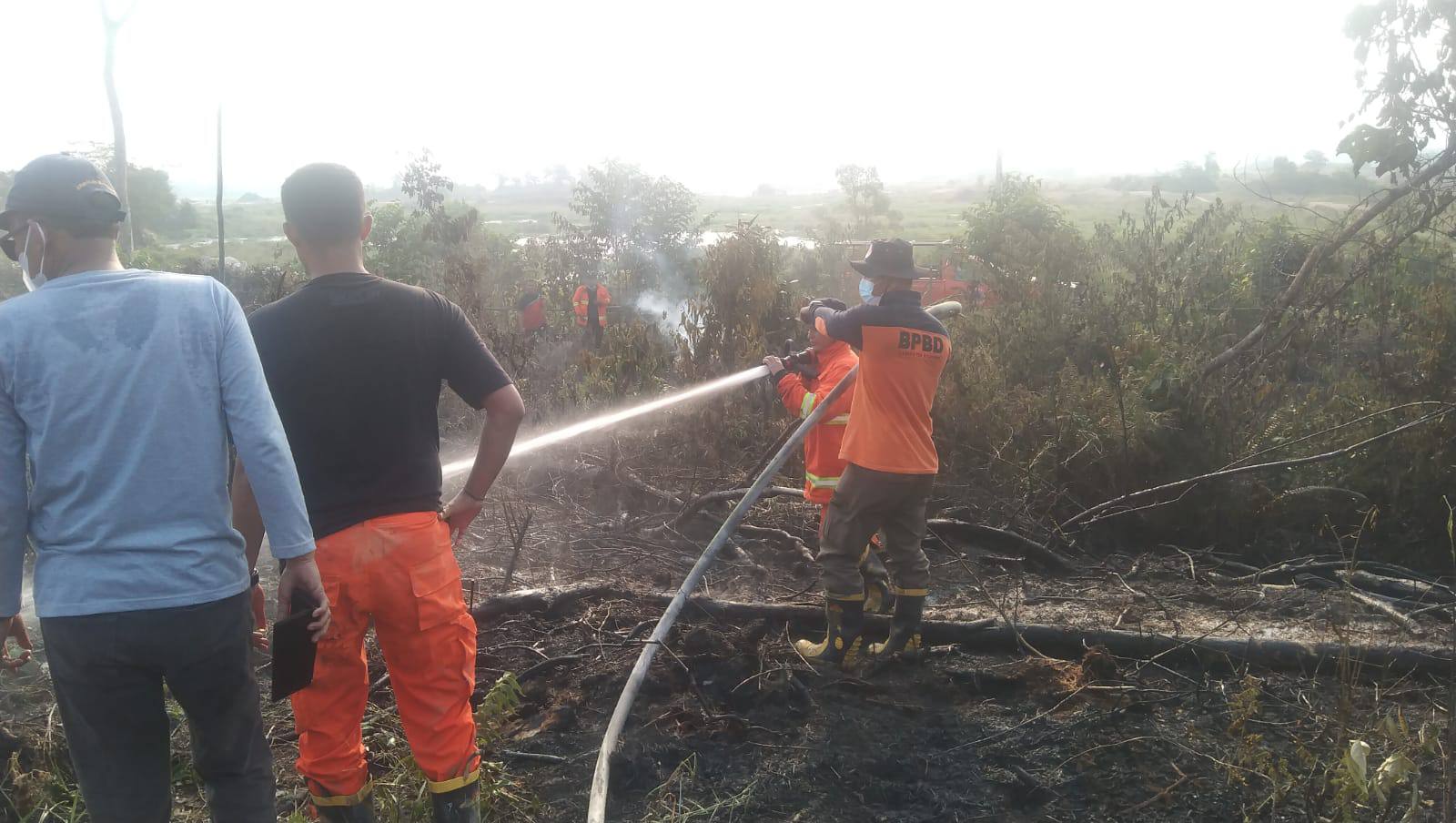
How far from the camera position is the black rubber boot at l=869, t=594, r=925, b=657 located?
174 inches

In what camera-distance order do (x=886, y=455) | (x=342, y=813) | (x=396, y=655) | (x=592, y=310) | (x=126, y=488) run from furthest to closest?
(x=592, y=310)
(x=886, y=455)
(x=342, y=813)
(x=396, y=655)
(x=126, y=488)

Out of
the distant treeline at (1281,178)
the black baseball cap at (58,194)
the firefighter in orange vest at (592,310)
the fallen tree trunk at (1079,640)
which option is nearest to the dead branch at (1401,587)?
the fallen tree trunk at (1079,640)

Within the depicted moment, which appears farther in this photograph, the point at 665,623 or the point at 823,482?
the point at 823,482

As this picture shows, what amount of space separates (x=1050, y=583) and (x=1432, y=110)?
5716mm

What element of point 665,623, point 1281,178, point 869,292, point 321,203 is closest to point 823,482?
point 869,292

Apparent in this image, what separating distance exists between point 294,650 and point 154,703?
32 cm

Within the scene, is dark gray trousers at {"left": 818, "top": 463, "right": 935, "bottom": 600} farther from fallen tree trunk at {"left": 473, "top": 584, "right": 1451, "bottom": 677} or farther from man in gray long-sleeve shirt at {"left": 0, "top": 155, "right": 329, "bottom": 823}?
man in gray long-sleeve shirt at {"left": 0, "top": 155, "right": 329, "bottom": 823}

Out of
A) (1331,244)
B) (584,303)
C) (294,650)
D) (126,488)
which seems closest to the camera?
(126,488)

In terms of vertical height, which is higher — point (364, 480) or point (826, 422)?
point (364, 480)

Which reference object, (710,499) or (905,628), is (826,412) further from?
(710,499)

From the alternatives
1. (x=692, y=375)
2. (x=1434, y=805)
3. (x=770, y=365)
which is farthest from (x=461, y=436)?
(x=1434, y=805)

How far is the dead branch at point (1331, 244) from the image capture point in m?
7.40

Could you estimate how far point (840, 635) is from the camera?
14.5 feet

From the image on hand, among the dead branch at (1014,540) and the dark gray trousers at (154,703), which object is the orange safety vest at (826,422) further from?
the dark gray trousers at (154,703)
